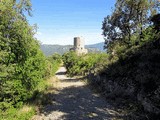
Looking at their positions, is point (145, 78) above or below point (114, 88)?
above

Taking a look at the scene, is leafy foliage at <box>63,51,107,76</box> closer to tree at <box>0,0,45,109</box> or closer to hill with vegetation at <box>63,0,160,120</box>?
hill with vegetation at <box>63,0,160,120</box>

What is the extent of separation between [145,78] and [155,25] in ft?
22.0

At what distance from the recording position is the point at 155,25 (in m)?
18.1

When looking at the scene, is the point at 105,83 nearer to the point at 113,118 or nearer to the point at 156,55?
the point at 156,55

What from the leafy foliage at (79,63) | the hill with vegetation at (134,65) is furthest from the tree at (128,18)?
the leafy foliage at (79,63)

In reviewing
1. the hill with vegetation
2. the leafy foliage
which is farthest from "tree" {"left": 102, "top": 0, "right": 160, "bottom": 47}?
the leafy foliage

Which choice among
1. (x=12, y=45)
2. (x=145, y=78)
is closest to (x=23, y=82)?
(x=12, y=45)

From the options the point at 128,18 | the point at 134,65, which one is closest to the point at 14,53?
the point at 134,65

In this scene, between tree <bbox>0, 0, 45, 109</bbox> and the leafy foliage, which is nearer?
tree <bbox>0, 0, 45, 109</bbox>

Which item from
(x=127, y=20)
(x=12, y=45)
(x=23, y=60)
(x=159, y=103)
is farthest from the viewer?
(x=127, y=20)

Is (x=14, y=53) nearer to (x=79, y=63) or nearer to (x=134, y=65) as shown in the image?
(x=134, y=65)

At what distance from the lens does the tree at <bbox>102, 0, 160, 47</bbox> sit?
25.2 m

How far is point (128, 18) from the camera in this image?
26578 mm

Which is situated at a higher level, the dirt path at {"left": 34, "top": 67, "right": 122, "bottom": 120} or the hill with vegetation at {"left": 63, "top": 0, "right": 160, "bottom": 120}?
the hill with vegetation at {"left": 63, "top": 0, "right": 160, "bottom": 120}
